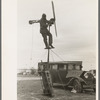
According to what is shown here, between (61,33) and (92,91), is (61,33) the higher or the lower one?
the higher one

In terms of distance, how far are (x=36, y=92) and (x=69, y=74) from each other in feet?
0.78

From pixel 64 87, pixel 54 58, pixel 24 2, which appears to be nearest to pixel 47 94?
pixel 64 87

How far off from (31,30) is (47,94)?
0.41 m

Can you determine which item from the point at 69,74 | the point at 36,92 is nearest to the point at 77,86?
the point at 69,74

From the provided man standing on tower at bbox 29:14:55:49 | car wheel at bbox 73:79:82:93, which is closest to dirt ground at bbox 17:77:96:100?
car wheel at bbox 73:79:82:93

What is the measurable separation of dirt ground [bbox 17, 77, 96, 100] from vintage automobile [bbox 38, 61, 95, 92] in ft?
0.14

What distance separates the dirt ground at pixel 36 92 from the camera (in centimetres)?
170

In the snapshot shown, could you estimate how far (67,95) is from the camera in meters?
1.74

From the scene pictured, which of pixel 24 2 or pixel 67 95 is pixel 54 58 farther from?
pixel 24 2

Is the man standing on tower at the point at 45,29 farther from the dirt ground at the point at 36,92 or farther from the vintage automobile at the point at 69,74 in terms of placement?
the dirt ground at the point at 36,92

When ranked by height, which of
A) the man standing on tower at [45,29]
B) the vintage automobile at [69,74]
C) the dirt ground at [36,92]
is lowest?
the dirt ground at [36,92]

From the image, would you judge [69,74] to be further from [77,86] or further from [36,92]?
[36,92]

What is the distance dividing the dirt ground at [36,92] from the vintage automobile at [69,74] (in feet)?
0.14

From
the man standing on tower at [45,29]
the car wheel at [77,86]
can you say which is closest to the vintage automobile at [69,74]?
the car wheel at [77,86]
